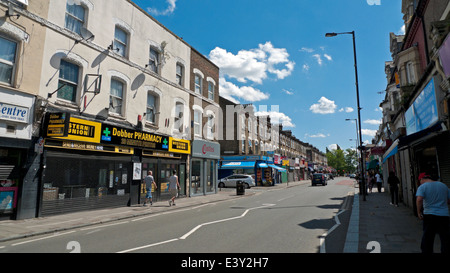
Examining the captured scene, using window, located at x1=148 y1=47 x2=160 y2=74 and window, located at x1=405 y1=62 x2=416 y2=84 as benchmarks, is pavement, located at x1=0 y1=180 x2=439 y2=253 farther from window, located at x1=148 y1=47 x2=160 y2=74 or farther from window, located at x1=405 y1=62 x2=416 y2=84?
window, located at x1=148 y1=47 x2=160 y2=74

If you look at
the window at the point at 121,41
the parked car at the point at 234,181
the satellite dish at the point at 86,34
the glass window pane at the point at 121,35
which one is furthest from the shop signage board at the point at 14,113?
the parked car at the point at 234,181

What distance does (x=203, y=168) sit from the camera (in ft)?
70.8

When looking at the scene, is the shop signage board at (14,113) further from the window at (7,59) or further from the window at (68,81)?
the window at (68,81)

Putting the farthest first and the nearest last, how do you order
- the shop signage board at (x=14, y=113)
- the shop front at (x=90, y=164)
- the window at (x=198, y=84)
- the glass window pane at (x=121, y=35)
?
the window at (x=198, y=84) < the glass window pane at (x=121, y=35) < the shop front at (x=90, y=164) < the shop signage board at (x=14, y=113)

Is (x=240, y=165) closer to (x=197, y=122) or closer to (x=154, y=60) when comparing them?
(x=197, y=122)

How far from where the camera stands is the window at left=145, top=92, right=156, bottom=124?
1650 cm

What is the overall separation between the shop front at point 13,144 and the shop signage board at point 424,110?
13942mm

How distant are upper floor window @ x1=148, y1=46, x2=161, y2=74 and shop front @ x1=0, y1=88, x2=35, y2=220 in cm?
801

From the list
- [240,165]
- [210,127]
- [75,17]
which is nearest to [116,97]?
[75,17]

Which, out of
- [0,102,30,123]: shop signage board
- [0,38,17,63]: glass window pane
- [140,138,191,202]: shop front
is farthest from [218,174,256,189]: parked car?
[0,38,17,63]: glass window pane

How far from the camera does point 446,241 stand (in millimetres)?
4699

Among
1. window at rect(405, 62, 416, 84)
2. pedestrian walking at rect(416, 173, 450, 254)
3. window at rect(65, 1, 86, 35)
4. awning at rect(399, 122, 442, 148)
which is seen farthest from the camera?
window at rect(405, 62, 416, 84)

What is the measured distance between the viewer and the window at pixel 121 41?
14453 millimetres
